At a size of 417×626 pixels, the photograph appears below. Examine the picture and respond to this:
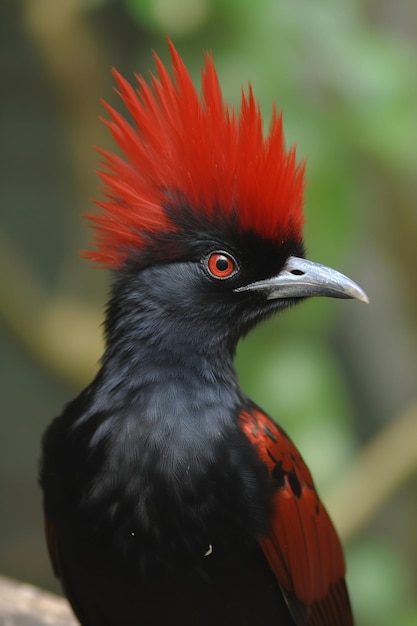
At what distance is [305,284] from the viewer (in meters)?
2.02

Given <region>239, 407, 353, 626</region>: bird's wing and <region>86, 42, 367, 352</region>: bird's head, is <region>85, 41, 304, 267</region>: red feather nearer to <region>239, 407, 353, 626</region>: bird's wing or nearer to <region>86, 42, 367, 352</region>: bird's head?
<region>86, 42, 367, 352</region>: bird's head

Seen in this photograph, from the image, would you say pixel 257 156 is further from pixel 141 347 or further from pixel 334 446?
pixel 334 446

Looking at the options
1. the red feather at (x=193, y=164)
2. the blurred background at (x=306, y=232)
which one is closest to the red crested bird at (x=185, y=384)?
the red feather at (x=193, y=164)

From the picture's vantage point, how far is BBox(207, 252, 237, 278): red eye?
6.56 ft

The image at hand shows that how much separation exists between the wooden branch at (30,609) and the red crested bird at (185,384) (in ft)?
1.87

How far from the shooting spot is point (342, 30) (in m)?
2.53

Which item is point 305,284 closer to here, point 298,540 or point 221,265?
point 221,265

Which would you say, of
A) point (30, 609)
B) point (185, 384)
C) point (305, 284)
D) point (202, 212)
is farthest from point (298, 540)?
point (30, 609)

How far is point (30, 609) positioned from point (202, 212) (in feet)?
4.11

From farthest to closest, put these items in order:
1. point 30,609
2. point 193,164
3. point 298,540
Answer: point 30,609 → point 298,540 → point 193,164

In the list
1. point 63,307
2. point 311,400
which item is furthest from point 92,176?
point 311,400

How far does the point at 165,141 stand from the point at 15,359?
336 cm

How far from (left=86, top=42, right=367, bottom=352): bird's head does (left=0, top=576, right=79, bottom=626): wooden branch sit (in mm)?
973

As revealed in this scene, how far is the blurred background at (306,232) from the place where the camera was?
2.56 m
